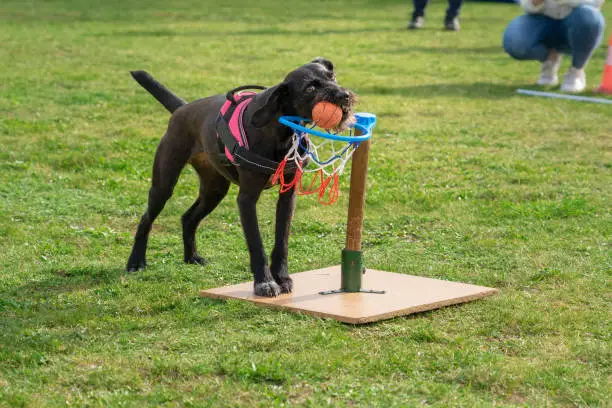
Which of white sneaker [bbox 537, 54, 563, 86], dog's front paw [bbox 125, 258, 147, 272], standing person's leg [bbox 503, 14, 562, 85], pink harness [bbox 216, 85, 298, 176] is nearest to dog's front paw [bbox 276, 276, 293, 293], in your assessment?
pink harness [bbox 216, 85, 298, 176]

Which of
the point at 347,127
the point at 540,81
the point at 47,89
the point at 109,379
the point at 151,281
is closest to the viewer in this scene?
the point at 109,379

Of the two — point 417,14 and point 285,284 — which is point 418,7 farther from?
point 285,284

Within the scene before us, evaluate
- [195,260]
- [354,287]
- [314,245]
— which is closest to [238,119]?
[354,287]

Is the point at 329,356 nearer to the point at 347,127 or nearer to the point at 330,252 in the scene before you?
the point at 347,127

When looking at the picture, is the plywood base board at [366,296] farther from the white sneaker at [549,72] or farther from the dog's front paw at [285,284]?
the white sneaker at [549,72]

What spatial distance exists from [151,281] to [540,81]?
10634 millimetres

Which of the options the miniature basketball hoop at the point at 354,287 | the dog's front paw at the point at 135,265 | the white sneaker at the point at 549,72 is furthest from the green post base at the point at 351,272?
the white sneaker at the point at 549,72

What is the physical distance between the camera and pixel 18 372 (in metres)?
4.87

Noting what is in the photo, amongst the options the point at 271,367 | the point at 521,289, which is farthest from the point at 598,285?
the point at 271,367

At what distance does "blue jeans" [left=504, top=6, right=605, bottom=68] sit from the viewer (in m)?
14.4

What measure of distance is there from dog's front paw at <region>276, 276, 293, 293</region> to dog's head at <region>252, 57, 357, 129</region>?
1.05 meters

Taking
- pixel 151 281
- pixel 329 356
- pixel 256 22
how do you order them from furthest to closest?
pixel 256 22 < pixel 151 281 < pixel 329 356

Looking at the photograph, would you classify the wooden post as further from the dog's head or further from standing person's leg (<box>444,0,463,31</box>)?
standing person's leg (<box>444,0,463,31</box>)

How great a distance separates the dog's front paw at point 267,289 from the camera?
19.8ft
